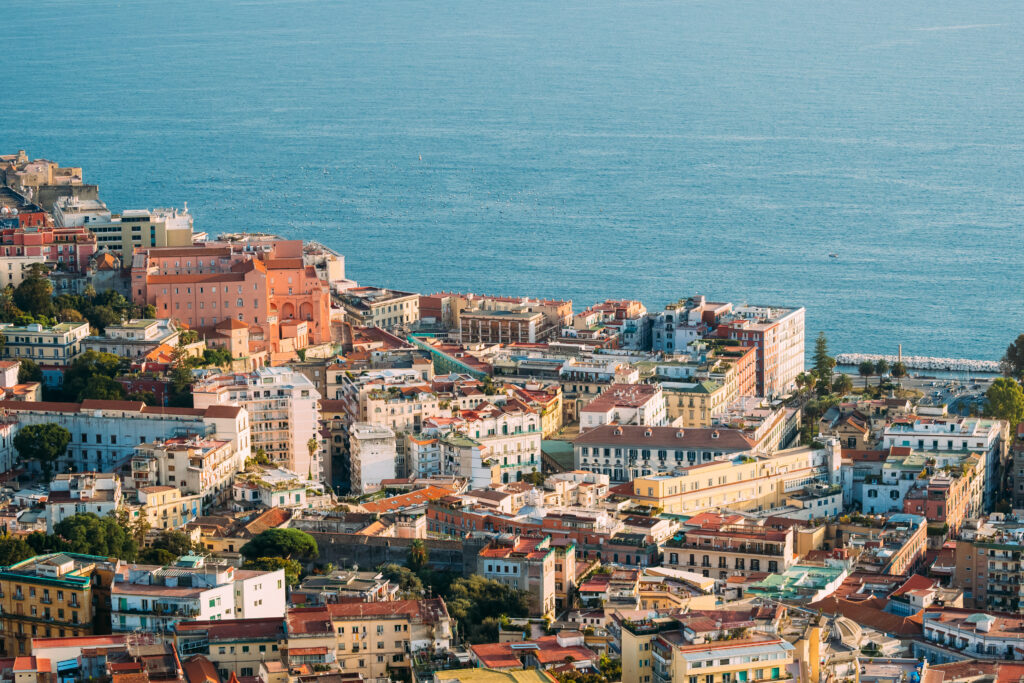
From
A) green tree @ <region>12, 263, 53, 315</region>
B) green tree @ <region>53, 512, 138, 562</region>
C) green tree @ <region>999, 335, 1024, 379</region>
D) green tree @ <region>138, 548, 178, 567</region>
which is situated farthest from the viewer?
green tree @ <region>999, 335, 1024, 379</region>

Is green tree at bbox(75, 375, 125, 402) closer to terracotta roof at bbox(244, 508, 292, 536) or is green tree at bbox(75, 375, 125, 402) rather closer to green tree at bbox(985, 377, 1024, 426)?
terracotta roof at bbox(244, 508, 292, 536)

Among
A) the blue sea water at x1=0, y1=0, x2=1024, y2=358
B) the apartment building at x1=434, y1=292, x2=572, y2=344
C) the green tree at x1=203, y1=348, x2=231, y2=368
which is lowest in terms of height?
the green tree at x1=203, y1=348, x2=231, y2=368

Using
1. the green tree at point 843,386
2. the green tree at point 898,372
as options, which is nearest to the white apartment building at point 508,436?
the green tree at point 843,386

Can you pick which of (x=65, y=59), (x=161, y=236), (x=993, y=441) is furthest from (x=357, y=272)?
(x=65, y=59)

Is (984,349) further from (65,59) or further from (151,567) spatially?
(65,59)

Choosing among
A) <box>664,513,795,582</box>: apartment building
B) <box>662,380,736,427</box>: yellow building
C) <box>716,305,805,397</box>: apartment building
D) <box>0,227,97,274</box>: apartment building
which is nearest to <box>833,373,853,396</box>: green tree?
<box>716,305,805,397</box>: apartment building

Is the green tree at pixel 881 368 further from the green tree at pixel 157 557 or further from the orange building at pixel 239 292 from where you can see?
the green tree at pixel 157 557

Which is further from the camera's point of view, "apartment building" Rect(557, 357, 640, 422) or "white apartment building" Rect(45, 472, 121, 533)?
"apartment building" Rect(557, 357, 640, 422)
